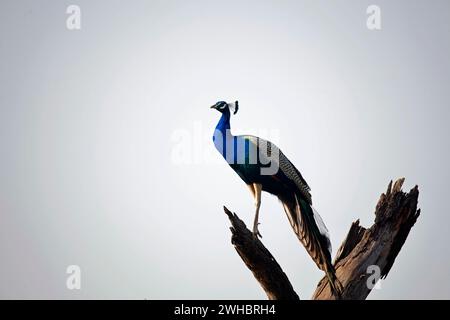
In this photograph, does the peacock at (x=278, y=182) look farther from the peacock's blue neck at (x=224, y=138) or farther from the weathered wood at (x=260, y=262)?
the weathered wood at (x=260, y=262)

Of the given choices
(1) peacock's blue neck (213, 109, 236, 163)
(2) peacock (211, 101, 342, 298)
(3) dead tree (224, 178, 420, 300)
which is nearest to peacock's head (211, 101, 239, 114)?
(1) peacock's blue neck (213, 109, 236, 163)

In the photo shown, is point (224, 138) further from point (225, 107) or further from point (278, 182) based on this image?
point (278, 182)

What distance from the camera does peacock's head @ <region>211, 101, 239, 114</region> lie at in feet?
40.2

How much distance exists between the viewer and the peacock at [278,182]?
1121cm

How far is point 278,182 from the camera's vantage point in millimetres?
11523

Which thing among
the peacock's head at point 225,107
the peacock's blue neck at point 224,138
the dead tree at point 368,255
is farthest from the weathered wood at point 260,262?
the peacock's head at point 225,107

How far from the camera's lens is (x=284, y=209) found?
11.8 metres

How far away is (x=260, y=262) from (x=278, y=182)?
1.77 m
